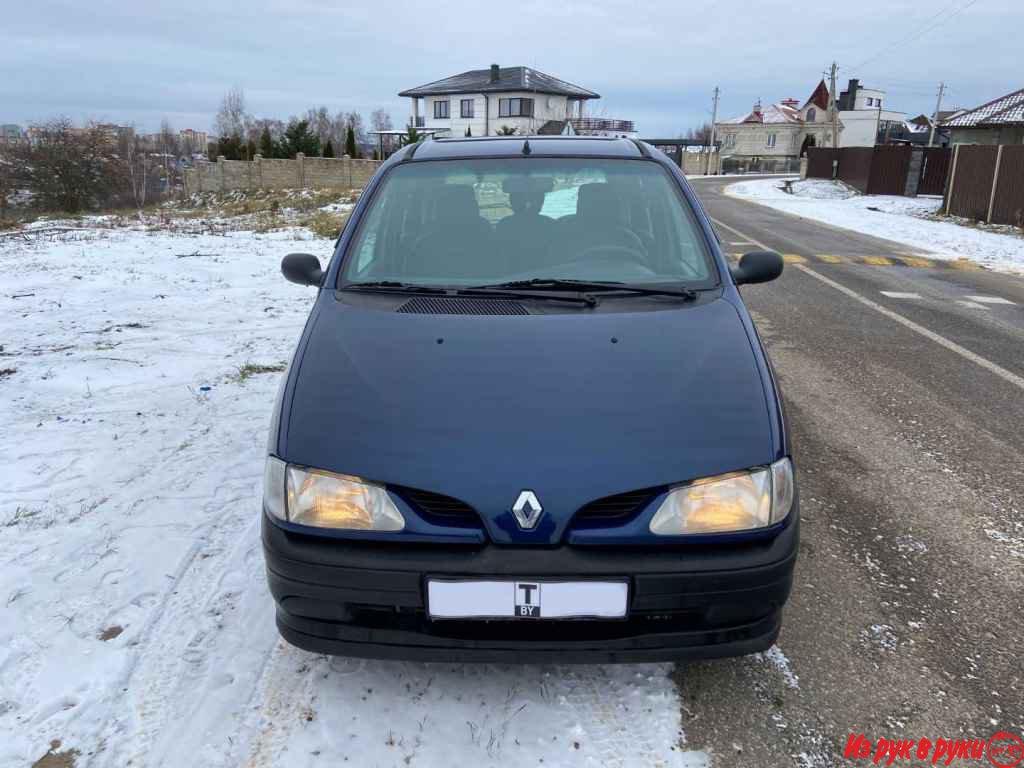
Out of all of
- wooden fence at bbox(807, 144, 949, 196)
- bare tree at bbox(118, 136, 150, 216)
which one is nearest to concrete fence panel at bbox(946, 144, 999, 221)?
wooden fence at bbox(807, 144, 949, 196)

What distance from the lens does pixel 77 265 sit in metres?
9.55

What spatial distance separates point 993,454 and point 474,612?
358cm

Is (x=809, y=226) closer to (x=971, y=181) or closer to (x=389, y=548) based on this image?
(x=971, y=181)

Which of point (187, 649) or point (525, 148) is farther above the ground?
point (525, 148)

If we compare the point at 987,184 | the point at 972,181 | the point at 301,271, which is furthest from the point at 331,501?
the point at 972,181

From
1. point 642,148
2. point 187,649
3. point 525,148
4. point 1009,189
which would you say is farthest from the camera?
point 1009,189

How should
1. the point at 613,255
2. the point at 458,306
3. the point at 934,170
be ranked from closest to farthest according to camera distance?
1. the point at 458,306
2. the point at 613,255
3. the point at 934,170

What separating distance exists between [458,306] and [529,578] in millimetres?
1140

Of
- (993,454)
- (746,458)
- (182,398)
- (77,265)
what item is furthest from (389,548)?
(77,265)

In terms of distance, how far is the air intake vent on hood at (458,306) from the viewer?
260 centimetres

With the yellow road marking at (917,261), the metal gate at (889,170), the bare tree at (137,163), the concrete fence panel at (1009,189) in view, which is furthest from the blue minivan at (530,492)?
the bare tree at (137,163)

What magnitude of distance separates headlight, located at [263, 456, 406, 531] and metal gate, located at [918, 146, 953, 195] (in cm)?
3065

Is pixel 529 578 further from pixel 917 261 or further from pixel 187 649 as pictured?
pixel 917 261

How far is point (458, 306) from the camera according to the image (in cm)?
264
